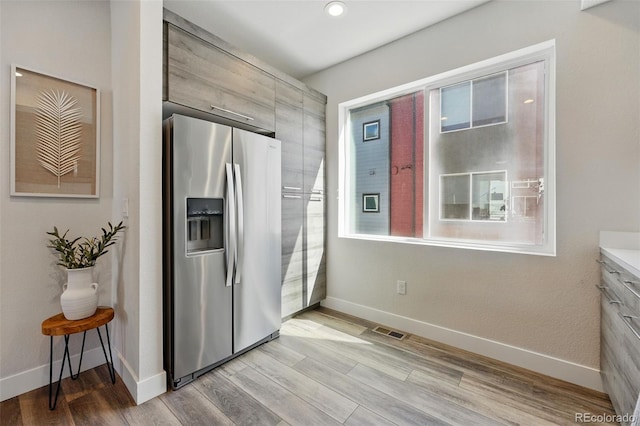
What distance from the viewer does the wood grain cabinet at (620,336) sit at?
1182mm

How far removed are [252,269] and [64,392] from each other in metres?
1.35

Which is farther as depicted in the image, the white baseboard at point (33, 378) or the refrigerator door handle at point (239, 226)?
the refrigerator door handle at point (239, 226)

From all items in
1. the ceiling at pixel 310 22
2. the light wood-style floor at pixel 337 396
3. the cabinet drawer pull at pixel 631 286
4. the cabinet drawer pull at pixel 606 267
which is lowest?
the light wood-style floor at pixel 337 396

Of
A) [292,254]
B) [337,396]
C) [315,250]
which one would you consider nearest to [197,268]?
[292,254]

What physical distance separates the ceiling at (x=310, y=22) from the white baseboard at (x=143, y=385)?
265 centimetres

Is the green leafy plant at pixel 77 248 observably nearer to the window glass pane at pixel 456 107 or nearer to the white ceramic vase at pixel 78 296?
the white ceramic vase at pixel 78 296

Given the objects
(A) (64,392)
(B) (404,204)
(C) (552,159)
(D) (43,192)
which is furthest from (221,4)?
(A) (64,392)

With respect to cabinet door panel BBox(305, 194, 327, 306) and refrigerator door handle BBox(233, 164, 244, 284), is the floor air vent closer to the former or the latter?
cabinet door panel BBox(305, 194, 327, 306)

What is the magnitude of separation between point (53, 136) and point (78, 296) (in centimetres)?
108

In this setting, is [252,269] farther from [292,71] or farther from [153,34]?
[292,71]

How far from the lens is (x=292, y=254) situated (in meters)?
2.71

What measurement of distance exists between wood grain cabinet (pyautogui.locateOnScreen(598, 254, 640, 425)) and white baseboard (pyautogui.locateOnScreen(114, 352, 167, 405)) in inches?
94.3

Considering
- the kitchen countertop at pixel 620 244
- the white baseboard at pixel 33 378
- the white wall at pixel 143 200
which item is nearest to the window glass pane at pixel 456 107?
the kitchen countertop at pixel 620 244

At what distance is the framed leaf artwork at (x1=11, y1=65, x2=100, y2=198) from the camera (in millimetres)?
1703
